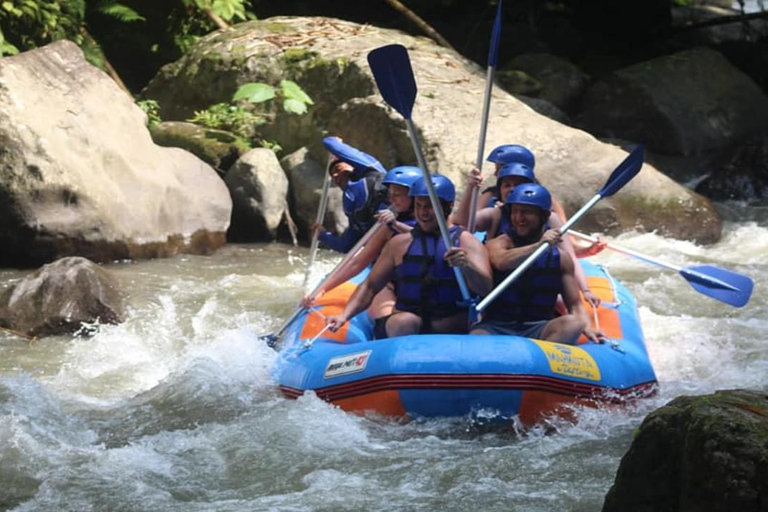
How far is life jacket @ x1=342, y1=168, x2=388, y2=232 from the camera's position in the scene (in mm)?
6375

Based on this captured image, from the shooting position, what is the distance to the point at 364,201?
6402 mm

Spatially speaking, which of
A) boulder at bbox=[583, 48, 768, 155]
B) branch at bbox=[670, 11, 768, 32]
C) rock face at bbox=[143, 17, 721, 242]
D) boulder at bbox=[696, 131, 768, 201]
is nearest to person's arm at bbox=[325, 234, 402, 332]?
rock face at bbox=[143, 17, 721, 242]

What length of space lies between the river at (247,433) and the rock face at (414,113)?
214 cm

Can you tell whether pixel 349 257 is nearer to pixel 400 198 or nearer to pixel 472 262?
pixel 400 198

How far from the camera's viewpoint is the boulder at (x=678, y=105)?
11.3 metres

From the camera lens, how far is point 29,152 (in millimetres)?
8156

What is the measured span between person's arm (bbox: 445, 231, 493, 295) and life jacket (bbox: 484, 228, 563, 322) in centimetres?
14

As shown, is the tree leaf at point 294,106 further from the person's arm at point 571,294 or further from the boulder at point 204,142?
the person's arm at point 571,294

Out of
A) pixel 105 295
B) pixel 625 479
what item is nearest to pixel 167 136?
pixel 105 295

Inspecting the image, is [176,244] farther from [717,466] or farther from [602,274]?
[717,466]

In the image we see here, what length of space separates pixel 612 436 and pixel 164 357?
2731mm

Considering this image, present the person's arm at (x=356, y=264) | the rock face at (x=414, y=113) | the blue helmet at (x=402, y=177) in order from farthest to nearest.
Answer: the rock face at (x=414, y=113) < the person's arm at (x=356, y=264) < the blue helmet at (x=402, y=177)

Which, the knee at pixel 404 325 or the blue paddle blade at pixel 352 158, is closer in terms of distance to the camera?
the knee at pixel 404 325

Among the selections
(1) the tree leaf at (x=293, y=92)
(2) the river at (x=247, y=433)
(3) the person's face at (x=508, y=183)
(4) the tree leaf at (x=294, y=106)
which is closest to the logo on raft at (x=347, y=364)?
(2) the river at (x=247, y=433)
